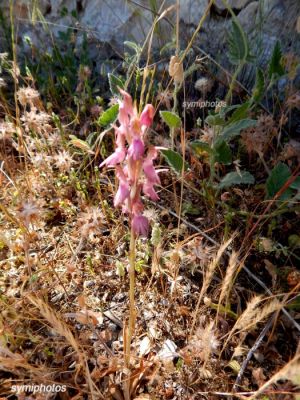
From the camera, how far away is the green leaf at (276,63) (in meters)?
1.41

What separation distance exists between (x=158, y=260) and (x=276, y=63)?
0.87 m

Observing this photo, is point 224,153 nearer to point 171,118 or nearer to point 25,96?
point 171,118

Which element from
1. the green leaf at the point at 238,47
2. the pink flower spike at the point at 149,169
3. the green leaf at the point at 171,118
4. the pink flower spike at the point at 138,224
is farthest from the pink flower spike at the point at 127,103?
the green leaf at the point at 238,47

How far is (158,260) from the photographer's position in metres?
1.25

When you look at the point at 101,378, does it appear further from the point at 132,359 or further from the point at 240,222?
the point at 240,222

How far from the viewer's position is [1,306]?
1259 mm

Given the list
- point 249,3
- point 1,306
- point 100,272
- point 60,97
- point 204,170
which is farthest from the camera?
point 60,97

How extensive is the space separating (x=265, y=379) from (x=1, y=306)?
87 cm

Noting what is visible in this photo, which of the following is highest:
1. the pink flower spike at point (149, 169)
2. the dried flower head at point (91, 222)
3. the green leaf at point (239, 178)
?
the pink flower spike at point (149, 169)

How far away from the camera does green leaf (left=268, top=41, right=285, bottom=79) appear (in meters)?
1.41

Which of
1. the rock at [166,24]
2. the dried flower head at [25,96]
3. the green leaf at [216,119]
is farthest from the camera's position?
the rock at [166,24]

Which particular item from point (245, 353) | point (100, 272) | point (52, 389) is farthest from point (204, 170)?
point (52, 389)

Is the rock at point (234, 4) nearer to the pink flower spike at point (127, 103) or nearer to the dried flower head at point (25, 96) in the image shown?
the dried flower head at point (25, 96)

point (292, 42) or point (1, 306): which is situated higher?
point (292, 42)
